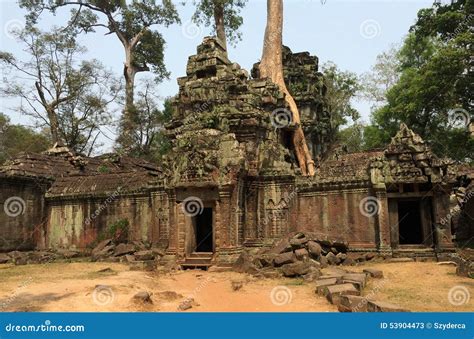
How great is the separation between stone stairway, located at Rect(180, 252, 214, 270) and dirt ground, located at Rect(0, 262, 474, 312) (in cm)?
63

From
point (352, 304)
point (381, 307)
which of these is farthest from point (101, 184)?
point (381, 307)

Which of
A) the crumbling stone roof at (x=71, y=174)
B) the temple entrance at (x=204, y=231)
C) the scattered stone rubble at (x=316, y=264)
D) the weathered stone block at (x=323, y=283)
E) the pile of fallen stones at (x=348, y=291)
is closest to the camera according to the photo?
the pile of fallen stones at (x=348, y=291)

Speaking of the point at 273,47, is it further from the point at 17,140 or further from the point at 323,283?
the point at 17,140

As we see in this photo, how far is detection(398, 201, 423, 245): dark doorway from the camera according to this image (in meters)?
14.6

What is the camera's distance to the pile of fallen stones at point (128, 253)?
45.3 ft

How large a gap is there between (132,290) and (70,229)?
9.84 meters

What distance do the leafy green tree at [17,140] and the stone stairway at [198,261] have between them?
23772 millimetres

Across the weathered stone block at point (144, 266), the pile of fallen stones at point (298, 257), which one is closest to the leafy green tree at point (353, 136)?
the pile of fallen stones at point (298, 257)

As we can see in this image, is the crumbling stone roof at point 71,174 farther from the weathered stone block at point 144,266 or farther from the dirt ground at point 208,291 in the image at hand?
the dirt ground at point 208,291

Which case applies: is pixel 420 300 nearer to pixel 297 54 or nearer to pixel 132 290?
pixel 132 290

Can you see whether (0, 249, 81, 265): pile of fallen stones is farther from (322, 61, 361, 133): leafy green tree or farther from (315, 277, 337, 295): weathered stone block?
(322, 61, 361, 133): leafy green tree
